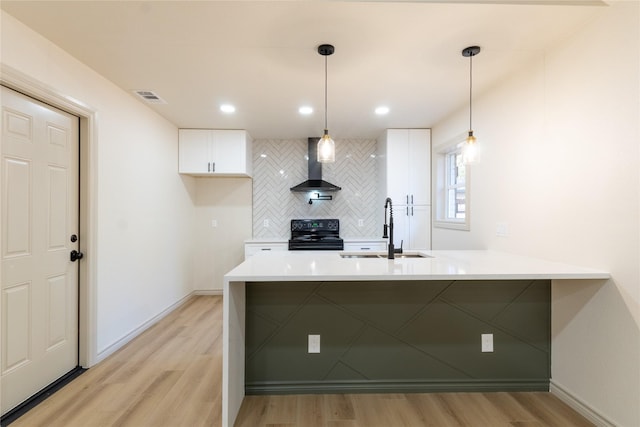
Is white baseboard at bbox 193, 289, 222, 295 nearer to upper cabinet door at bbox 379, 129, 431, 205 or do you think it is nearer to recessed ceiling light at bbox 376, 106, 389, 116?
upper cabinet door at bbox 379, 129, 431, 205

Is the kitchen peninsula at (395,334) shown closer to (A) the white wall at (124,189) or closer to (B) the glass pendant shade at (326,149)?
(B) the glass pendant shade at (326,149)

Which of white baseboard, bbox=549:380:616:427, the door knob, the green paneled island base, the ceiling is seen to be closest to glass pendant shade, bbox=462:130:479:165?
the ceiling

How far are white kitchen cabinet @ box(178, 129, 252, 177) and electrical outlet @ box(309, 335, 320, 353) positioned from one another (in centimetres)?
269

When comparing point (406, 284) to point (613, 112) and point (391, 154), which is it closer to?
point (613, 112)

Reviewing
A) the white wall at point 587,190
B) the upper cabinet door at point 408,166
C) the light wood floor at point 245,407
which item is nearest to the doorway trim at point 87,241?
the light wood floor at point 245,407

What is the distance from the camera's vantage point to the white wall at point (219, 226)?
15.2ft

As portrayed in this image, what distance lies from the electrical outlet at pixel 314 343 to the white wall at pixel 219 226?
9.05 ft

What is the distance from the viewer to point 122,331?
2.87m

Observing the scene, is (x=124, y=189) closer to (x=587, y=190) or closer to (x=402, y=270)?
(x=402, y=270)

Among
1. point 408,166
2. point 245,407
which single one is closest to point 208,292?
point 245,407

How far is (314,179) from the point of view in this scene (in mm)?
4574

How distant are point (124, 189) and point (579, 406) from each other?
12.5 ft

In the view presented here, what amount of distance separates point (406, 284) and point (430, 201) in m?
2.23

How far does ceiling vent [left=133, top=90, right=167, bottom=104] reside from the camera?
9.45ft
